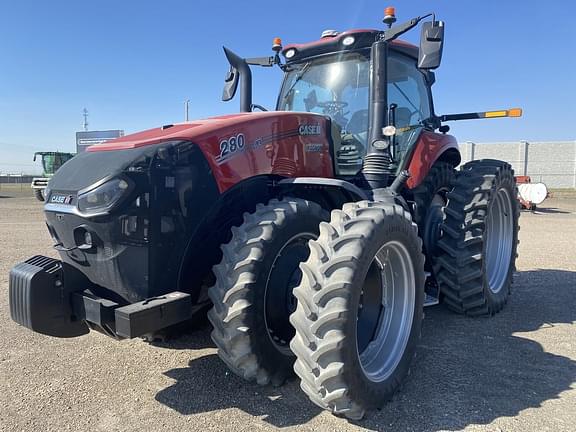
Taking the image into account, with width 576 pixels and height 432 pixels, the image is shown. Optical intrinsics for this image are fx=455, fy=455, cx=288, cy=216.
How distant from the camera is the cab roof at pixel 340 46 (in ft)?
13.3

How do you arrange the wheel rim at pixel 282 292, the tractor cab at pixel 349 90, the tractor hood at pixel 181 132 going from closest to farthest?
the tractor hood at pixel 181 132
the wheel rim at pixel 282 292
the tractor cab at pixel 349 90

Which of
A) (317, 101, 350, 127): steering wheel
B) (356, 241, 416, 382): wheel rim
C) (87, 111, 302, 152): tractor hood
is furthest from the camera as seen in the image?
(317, 101, 350, 127): steering wheel

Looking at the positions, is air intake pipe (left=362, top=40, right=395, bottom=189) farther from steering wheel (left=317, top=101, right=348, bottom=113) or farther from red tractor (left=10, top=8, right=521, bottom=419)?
steering wheel (left=317, top=101, right=348, bottom=113)

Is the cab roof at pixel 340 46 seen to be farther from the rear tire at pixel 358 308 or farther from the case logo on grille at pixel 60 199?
the case logo on grille at pixel 60 199

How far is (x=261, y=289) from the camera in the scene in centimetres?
284

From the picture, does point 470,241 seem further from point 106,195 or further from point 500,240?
point 106,195

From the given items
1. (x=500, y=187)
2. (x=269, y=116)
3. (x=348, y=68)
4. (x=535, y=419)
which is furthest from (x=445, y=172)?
(x=535, y=419)

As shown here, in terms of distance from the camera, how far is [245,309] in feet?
8.96

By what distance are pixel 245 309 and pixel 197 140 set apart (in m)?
1.10

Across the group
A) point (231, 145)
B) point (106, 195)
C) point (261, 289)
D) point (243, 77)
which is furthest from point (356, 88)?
point (106, 195)

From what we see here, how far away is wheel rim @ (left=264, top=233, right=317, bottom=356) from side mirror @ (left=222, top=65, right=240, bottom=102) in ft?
7.05

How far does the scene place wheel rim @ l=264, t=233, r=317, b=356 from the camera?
2980 millimetres

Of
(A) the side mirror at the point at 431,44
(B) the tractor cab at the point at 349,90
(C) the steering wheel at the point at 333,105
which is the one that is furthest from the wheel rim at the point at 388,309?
(C) the steering wheel at the point at 333,105

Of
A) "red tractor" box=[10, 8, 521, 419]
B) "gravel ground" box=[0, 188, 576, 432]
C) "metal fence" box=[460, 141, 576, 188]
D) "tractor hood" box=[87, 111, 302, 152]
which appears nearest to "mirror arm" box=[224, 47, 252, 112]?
"red tractor" box=[10, 8, 521, 419]
